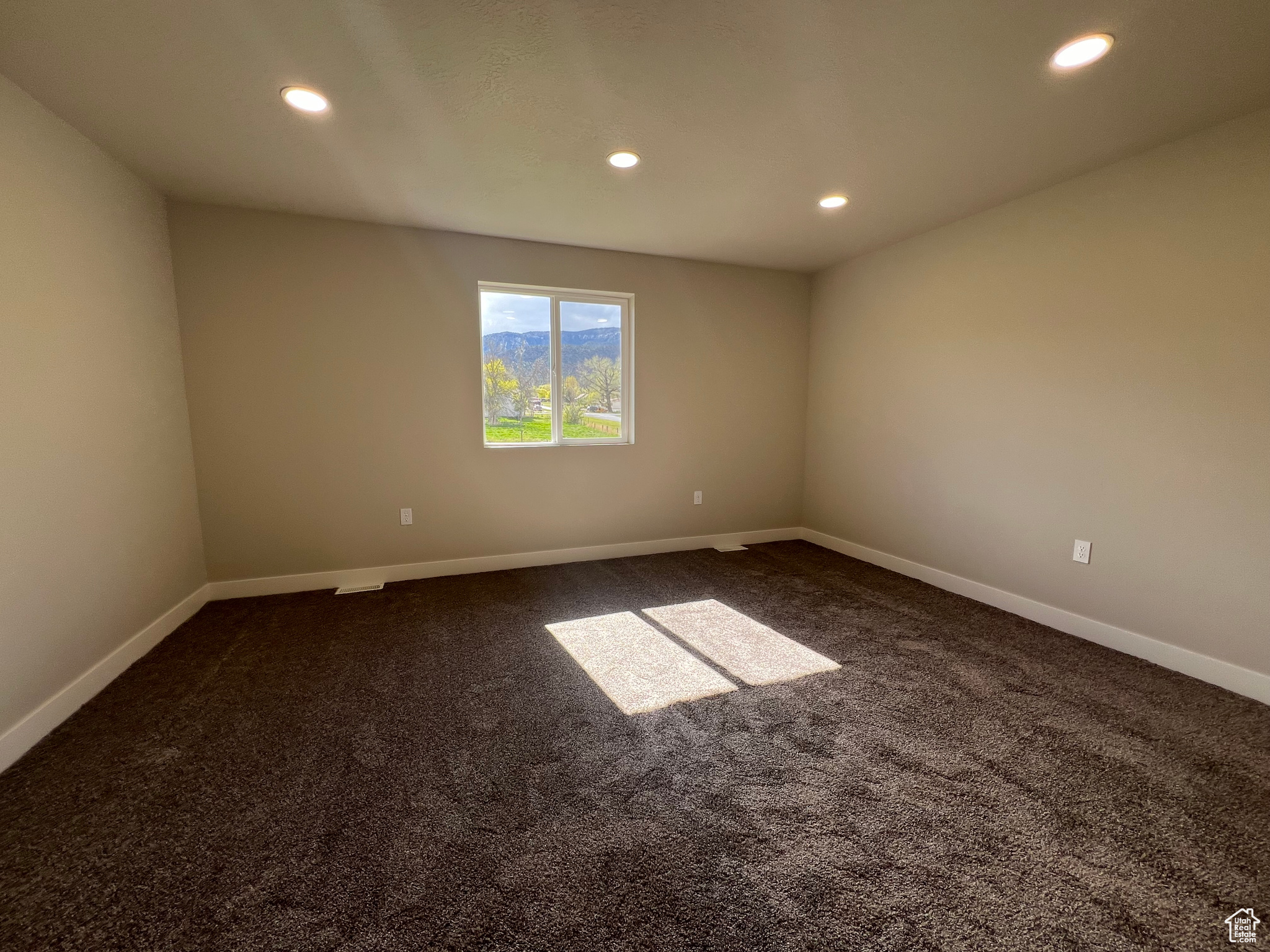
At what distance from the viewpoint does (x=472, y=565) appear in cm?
389

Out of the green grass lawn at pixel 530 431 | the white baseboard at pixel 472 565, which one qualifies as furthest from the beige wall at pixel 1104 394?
the green grass lawn at pixel 530 431

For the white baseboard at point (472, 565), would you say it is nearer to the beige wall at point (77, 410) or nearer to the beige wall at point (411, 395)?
the beige wall at point (411, 395)

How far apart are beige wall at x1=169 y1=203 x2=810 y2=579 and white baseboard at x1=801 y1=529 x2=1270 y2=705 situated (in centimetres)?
167

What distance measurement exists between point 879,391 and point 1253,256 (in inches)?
78.9

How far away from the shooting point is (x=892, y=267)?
385 centimetres

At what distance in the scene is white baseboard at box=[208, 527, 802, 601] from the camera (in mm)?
3408

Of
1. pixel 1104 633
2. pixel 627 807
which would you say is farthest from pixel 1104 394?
pixel 627 807

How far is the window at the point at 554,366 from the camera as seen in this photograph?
12.7 feet

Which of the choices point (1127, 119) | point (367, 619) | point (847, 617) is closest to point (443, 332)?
point (367, 619)

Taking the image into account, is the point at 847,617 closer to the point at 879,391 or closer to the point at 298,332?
the point at 879,391

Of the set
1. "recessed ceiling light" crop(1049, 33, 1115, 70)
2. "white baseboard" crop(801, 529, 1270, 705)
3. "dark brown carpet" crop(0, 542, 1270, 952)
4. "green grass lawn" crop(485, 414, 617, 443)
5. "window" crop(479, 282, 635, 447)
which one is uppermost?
"recessed ceiling light" crop(1049, 33, 1115, 70)

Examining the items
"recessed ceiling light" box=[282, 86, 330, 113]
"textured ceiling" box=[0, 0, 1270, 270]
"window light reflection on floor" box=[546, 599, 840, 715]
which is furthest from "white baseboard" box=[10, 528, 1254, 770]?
"recessed ceiling light" box=[282, 86, 330, 113]

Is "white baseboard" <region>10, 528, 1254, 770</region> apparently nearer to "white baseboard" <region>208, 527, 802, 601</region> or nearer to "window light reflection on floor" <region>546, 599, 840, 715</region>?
"white baseboard" <region>208, 527, 802, 601</region>

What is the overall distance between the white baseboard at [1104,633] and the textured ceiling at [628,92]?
236 cm
